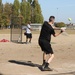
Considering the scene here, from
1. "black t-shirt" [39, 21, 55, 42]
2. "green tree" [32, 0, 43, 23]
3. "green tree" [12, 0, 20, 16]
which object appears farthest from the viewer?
"green tree" [32, 0, 43, 23]

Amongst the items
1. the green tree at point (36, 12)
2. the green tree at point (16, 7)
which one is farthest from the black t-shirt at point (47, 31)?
the green tree at point (36, 12)

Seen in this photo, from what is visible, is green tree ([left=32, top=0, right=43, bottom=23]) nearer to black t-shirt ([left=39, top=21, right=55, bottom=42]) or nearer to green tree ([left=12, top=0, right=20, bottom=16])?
green tree ([left=12, top=0, right=20, bottom=16])

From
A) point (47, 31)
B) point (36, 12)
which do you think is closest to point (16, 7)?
point (36, 12)

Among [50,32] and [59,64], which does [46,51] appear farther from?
[59,64]

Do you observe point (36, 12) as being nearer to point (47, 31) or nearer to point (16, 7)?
point (16, 7)

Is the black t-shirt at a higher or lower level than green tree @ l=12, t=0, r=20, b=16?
higher

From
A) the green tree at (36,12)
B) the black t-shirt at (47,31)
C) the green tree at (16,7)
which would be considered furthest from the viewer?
the green tree at (36,12)

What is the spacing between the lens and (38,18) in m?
96.9

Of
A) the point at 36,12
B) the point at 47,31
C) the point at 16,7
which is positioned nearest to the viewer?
the point at 47,31

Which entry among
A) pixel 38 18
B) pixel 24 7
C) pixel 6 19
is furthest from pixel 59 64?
pixel 38 18

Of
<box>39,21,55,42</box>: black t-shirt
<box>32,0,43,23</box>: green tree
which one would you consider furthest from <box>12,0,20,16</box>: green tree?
<box>39,21,55,42</box>: black t-shirt

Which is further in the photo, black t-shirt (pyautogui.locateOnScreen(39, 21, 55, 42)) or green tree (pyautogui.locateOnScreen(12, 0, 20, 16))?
green tree (pyautogui.locateOnScreen(12, 0, 20, 16))

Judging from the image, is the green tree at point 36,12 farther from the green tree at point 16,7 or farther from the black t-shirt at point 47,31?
the black t-shirt at point 47,31

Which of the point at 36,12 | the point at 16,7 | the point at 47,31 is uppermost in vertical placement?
the point at 47,31
